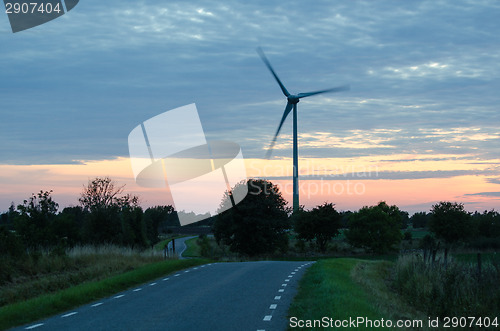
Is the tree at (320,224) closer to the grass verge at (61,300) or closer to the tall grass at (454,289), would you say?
the tall grass at (454,289)

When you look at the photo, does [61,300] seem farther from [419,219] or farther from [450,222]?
[419,219]

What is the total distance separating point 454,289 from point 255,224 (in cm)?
5166

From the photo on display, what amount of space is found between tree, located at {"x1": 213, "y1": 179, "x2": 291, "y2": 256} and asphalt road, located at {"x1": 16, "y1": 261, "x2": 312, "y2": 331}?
50540mm

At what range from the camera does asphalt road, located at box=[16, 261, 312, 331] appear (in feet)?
38.8

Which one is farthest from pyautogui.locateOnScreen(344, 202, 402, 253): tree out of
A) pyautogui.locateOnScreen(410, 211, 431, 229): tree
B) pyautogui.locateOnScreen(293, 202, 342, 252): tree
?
pyautogui.locateOnScreen(410, 211, 431, 229): tree

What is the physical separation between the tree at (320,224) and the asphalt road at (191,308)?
67.4m

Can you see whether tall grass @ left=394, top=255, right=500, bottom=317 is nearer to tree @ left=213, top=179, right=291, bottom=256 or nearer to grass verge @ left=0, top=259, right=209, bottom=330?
grass verge @ left=0, top=259, right=209, bottom=330

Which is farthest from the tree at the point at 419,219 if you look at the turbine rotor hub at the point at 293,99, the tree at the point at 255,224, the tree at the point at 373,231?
the turbine rotor hub at the point at 293,99

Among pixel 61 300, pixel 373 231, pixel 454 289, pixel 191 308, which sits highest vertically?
pixel 373 231

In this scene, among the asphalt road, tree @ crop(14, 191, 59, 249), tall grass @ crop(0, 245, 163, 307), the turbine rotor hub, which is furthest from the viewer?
the turbine rotor hub

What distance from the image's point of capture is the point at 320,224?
88.5 m

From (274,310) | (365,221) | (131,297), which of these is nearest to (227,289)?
(131,297)

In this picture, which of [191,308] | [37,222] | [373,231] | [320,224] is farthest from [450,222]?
[191,308]

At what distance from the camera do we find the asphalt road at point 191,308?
11812 mm
